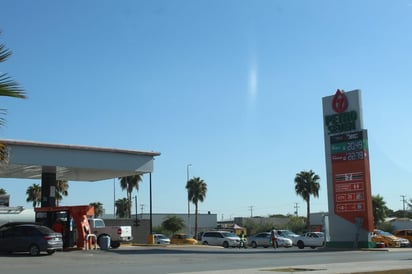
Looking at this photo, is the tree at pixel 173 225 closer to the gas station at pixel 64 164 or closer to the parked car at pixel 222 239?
the parked car at pixel 222 239

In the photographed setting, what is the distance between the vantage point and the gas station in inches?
1310

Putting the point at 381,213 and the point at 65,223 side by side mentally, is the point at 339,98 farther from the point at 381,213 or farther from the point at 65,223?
the point at 381,213

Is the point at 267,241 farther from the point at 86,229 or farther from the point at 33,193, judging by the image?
the point at 33,193

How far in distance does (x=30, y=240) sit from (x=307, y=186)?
5744 centimetres

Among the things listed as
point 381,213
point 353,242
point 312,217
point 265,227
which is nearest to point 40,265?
point 353,242

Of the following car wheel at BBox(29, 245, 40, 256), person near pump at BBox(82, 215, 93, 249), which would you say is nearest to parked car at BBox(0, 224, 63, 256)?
car wheel at BBox(29, 245, 40, 256)

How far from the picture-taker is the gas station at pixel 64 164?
33.3m

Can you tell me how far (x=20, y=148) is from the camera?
33.2 m

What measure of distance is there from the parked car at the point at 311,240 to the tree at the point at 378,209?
33.0 metres

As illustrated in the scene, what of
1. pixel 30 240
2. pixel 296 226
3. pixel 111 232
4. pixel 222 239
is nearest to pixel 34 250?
pixel 30 240

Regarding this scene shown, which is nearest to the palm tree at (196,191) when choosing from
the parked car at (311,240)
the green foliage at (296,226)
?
the green foliage at (296,226)

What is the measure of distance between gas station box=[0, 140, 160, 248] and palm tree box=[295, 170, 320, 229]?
4470 centimetres

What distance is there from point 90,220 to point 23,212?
5.56 meters

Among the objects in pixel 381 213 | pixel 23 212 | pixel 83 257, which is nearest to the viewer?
pixel 83 257
